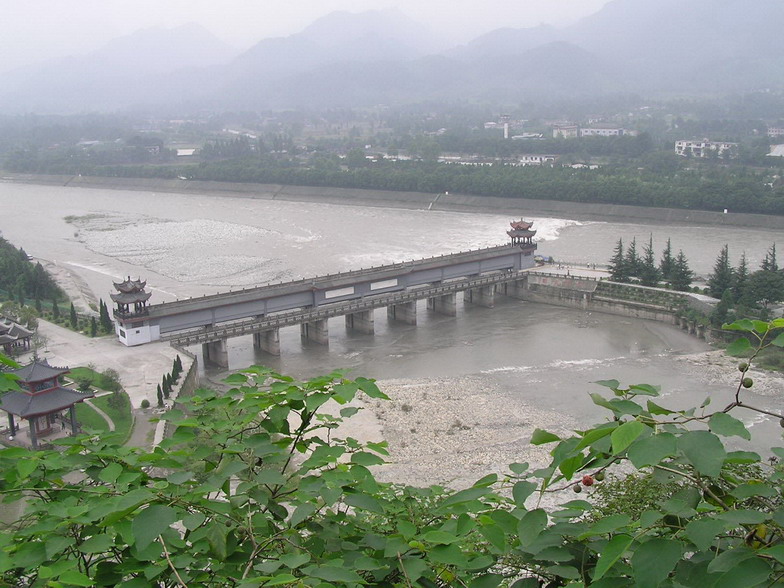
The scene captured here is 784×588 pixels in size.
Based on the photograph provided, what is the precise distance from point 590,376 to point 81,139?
417 feet

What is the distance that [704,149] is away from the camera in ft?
256

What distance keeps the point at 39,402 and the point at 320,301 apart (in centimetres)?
→ 1357

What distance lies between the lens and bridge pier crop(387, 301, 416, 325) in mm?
31703

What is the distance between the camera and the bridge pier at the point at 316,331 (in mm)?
29000

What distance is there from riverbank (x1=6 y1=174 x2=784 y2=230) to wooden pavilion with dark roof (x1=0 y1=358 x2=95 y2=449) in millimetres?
40787

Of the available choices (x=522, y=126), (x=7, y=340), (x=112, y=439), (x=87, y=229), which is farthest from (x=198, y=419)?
(x=522, y=126)

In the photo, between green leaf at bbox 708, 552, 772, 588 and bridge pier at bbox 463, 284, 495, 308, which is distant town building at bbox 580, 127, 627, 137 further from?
green leaf at bbox 708, 552, 772, 588

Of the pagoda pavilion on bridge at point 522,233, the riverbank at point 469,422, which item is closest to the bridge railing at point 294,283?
the pagoda pavilion on bridge at point 522,233

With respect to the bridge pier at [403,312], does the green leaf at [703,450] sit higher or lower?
higher

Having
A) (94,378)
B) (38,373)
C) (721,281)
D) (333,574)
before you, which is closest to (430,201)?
(721,281)

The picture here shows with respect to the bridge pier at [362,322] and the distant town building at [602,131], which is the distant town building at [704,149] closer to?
the distant town building at [602,131]

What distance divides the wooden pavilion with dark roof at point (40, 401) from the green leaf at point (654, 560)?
16.1 m

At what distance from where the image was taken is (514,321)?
32.0m

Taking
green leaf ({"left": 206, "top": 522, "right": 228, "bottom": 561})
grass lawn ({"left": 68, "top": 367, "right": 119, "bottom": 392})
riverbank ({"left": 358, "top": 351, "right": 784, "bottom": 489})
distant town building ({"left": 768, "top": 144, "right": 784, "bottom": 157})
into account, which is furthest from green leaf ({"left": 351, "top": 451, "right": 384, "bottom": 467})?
distant town building ({"left": 768, "top": 144, "right": 784, "bottom": 157})
